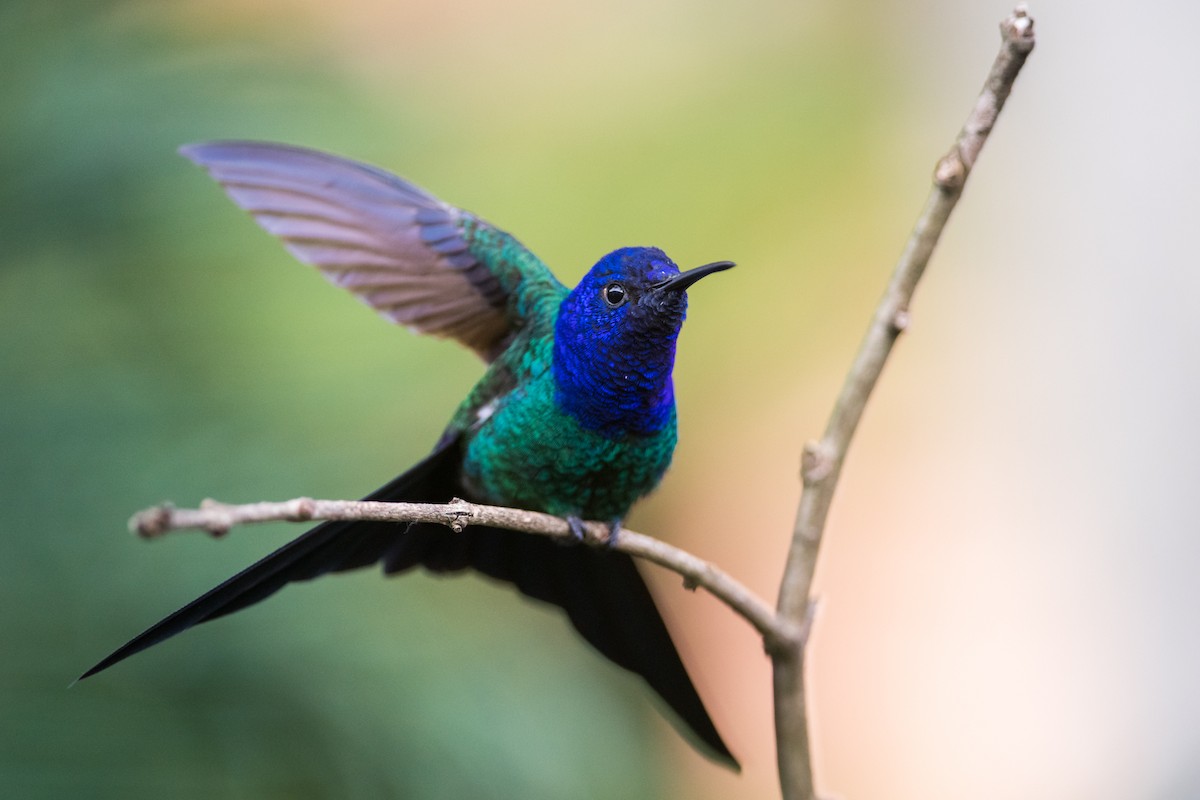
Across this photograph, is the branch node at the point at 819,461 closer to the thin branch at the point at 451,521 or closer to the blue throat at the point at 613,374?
the thin branch at the point at 451,521

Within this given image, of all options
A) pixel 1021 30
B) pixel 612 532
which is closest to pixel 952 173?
pixel 1021 30

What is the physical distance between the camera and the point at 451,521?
80 cm

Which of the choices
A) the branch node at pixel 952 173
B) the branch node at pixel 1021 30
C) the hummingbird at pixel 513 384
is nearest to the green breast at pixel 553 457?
the hummingbird at pixel 513 384

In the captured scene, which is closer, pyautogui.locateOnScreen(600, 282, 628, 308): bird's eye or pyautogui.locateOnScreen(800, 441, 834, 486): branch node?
pyautogui.locateOnScreen(800, 441, 834, 486): branch node

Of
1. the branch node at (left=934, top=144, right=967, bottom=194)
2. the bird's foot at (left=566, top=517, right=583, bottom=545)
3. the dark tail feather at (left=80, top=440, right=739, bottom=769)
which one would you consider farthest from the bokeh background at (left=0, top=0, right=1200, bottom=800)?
the branch node at (left=934, top=144, right=967, bottom=194)

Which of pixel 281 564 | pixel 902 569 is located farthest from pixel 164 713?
pixel 902 569

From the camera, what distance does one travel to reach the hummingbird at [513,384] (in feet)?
3.96

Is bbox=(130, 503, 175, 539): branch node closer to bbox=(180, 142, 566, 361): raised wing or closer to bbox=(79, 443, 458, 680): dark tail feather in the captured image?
bbox=(79, 443, 458, 680): dark tail feather

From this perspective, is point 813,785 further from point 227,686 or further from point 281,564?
point 227,686

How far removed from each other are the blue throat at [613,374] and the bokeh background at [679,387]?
14.1 inches

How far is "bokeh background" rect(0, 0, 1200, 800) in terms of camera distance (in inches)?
64.0

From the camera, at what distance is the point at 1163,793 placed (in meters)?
2.56

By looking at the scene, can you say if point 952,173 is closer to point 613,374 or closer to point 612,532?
point 613,374

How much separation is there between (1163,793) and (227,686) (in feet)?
6.89
